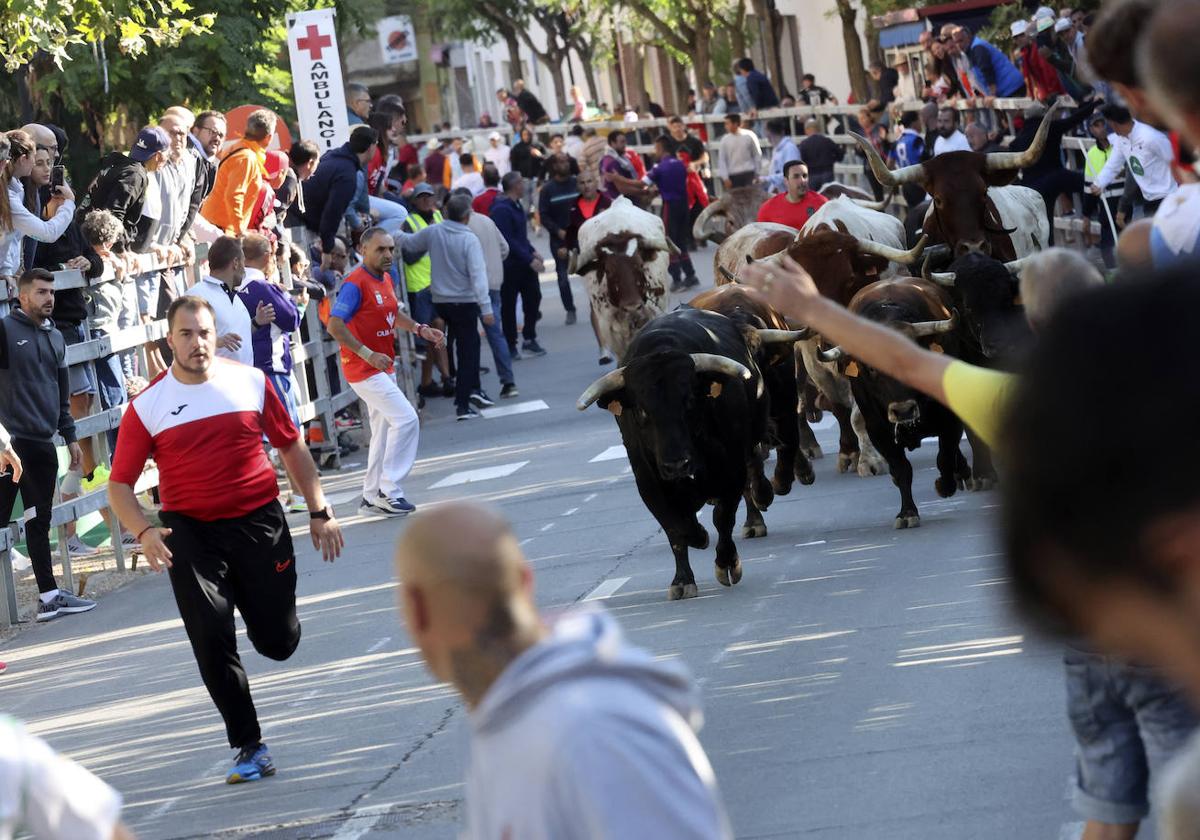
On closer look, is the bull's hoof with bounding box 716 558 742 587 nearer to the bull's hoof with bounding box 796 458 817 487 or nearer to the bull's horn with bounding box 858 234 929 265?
the bull's hoof with bounding box 796 458 817 487

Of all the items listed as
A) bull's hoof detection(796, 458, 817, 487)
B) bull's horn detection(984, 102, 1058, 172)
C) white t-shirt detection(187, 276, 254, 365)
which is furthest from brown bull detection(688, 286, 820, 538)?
white t-shirt detection(187, 276, 254, 365)

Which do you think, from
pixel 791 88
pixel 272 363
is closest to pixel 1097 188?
pixel 272 363

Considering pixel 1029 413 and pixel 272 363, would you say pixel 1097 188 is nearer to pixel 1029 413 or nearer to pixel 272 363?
pixel 272 363

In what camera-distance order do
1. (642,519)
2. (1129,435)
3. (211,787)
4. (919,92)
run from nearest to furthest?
1. (1129,435)
2. (211,787)
3. (642,519)
4. (919,92)

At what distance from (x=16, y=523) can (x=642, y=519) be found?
4.09 m

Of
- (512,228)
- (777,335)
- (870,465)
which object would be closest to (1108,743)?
(777,335)

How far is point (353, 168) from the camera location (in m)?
19.4

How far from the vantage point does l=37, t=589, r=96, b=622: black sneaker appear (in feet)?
41.5

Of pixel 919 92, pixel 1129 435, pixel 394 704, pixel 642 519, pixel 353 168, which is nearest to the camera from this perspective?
pixel 1129 435

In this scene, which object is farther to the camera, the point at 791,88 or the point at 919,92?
the point at 791,88

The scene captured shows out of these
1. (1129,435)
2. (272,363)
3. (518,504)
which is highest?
(1129,435)

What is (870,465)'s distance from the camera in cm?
1385

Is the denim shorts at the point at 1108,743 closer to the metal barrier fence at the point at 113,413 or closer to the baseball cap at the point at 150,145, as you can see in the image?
the metal barrier fence at the point at 113,413

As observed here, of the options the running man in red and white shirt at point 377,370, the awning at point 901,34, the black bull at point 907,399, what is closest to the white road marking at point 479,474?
the running man in red and white shirt at point 377,370
